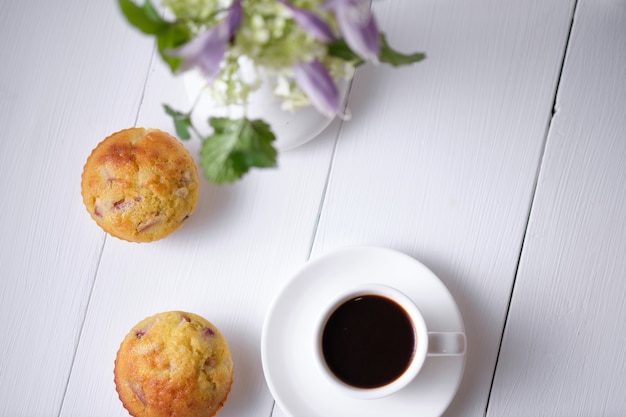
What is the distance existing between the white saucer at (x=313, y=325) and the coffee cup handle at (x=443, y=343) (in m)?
0.07

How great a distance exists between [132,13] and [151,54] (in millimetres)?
506

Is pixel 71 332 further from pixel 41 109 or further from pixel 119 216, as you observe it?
pixel 41 109

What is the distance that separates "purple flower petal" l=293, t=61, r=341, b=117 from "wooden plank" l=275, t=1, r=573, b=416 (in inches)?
18.4

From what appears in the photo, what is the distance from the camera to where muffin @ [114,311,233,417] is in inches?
41.8

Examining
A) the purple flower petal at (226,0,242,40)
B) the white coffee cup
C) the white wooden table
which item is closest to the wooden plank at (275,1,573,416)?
the white wooden table

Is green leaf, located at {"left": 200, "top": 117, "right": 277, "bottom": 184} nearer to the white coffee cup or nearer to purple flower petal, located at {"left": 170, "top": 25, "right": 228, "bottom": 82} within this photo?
purple flower petal, located at {"left": 170, "top": 25, "right": 228, "bottom": 82}

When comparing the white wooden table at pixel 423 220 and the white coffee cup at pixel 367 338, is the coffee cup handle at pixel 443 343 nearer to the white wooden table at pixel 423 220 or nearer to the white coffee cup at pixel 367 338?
the white coffee cup at pixel 367 338

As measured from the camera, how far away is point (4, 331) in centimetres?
119

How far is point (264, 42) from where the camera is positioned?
72 centimetres

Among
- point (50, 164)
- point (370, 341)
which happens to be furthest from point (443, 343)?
point (50, 164)

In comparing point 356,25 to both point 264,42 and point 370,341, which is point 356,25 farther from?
point 370,341

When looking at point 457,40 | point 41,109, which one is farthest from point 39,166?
point 457,40

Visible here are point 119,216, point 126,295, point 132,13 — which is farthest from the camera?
point 126,295

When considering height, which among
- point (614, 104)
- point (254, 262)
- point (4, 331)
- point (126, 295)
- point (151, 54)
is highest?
point (614, 104)
